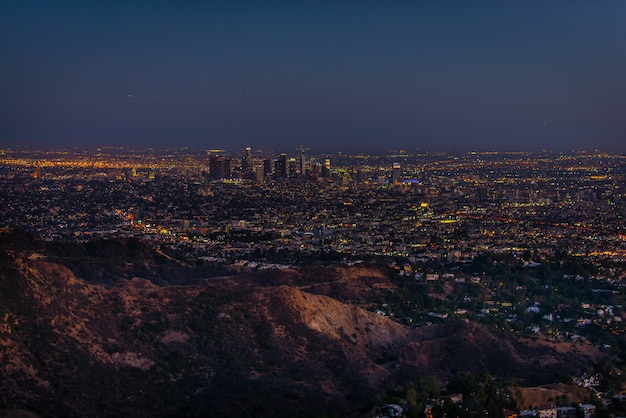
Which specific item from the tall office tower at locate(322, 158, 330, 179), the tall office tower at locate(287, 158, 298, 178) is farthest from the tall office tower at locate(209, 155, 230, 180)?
the tall office tower at locate(322, 158, 330, 179)

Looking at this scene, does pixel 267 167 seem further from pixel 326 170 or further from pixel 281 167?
pixel 326 170

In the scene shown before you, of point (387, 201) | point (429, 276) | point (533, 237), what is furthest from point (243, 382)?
point (387, 201)

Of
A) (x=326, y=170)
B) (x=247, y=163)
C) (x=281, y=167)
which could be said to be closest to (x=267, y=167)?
(x=281, y=167)

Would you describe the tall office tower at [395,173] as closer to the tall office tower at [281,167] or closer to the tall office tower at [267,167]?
the tall office tower at [281,167]

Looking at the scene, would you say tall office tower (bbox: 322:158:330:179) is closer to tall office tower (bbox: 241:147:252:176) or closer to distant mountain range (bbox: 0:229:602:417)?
tall office tower (bbox: 241:147:252:176)

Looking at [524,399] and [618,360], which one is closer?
[524,399]

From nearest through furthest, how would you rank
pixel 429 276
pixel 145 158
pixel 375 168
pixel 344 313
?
pixel 344 313, pixel 429 276, pixel 145 158, pixel 375 168

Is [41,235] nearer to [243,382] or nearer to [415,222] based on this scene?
[243,382]
